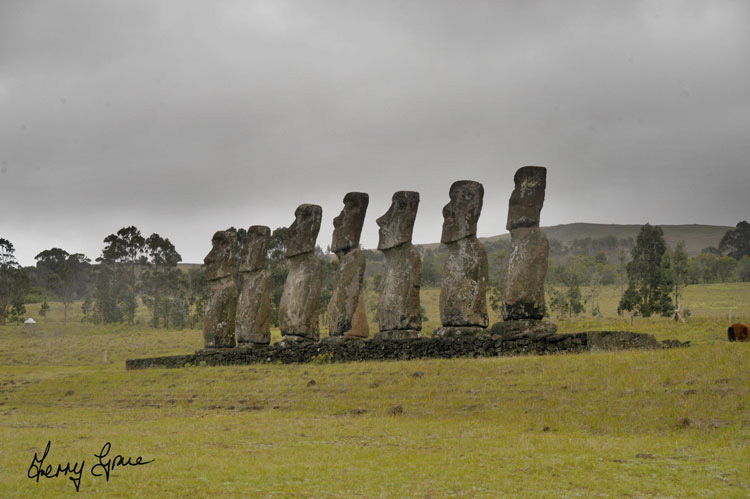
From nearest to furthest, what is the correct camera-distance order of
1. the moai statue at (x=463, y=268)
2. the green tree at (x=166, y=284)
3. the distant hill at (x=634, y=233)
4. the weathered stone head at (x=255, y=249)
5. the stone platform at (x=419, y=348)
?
the stone platform at (x=419, y=348) → the moai statue at (x=463, y=268) → the weathered stone head at (x=255, y=249) → the green tree at (x=166, y=284) → the distant hill at (x=634, y=233)

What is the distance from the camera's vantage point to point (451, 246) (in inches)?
796

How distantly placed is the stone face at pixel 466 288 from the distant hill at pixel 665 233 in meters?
137

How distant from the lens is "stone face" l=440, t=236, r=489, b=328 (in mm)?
19219

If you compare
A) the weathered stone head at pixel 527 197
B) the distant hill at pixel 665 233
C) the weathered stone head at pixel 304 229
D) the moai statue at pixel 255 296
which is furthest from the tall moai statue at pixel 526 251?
the distant hill at pixel 665 233

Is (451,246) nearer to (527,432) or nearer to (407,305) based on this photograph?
(407,305)

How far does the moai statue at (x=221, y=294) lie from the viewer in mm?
25156

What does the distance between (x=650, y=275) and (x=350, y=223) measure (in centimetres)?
2751

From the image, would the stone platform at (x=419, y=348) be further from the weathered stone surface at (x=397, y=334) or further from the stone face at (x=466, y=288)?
the stone face at (x=466, y=288)

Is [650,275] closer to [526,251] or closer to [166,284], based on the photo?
[526,251]

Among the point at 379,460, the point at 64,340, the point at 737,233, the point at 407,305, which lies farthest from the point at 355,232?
the point at 737,233

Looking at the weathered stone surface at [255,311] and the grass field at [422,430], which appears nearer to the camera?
the grass field at [422,430]

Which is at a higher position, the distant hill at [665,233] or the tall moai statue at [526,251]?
the distant hill at [665,233]

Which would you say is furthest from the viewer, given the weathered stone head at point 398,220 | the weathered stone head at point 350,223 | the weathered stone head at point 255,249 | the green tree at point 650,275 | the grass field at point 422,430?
the green tree at point 650,275
